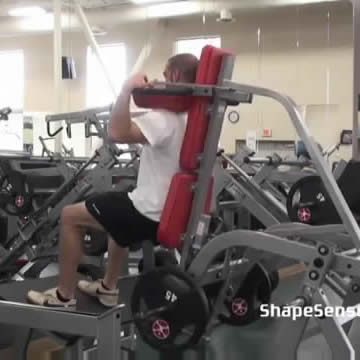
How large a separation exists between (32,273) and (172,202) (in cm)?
265

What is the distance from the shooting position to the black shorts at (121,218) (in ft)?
9.06

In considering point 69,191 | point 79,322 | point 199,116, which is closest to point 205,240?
point 199,116

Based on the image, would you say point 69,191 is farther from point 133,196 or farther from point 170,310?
point 170,310

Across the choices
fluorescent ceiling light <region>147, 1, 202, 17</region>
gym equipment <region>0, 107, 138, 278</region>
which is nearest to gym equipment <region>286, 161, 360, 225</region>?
gym equipment <region>0, 107, 138, 278</region>

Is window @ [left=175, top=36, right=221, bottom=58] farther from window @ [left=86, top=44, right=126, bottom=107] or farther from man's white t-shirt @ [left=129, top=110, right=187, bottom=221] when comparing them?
man's white t-shirt @ [left=129, top=110, right=187, bottom=221]

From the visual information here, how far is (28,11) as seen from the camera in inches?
379

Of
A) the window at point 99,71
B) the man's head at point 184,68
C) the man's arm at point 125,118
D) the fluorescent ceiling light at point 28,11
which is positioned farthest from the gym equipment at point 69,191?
the fluorescent ceiling light at point 28,11

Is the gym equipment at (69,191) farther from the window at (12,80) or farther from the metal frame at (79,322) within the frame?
the window at (12,80)

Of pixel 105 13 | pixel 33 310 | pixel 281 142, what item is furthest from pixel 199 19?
pixel 33 310

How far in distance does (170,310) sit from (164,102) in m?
0.84

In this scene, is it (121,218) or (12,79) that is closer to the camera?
(121,218)

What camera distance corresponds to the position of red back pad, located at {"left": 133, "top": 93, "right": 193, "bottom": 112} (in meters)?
2.55

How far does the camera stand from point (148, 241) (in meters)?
2.92

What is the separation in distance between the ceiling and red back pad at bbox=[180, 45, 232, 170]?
636 centimetres
